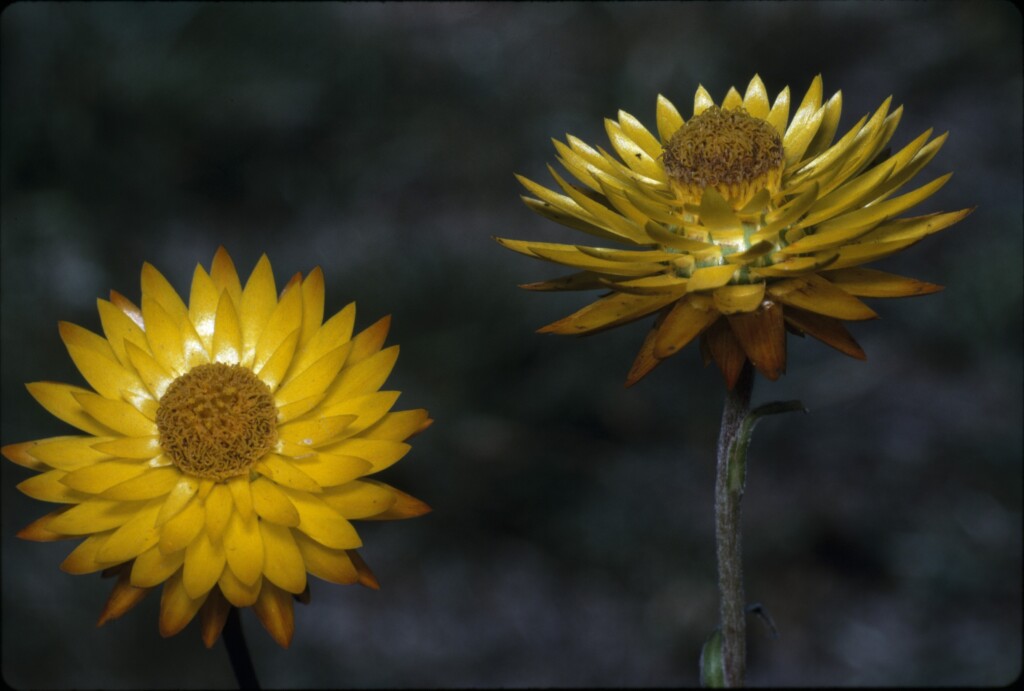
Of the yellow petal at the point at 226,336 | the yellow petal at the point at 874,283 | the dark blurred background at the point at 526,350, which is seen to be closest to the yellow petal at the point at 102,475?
the yellow petal at the point at 226,336

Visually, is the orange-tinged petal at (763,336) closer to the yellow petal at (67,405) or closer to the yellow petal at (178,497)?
the yellow petal at (178,497)

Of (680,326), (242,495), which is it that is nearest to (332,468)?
(242,495)

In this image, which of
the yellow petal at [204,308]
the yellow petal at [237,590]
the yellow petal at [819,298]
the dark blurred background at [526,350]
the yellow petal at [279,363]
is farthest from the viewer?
the dark blurred background at [526,350]

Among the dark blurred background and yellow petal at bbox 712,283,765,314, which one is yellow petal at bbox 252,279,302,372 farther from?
the dark blurred background

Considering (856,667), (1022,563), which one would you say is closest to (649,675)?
(856,667)

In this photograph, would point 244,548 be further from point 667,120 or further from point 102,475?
point 667,120

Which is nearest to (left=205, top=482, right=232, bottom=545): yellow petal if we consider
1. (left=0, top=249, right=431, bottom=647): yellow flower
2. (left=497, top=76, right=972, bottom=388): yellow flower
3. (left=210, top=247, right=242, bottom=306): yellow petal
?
(left=0, top=249, right=431, bottom=647): yellow flower
